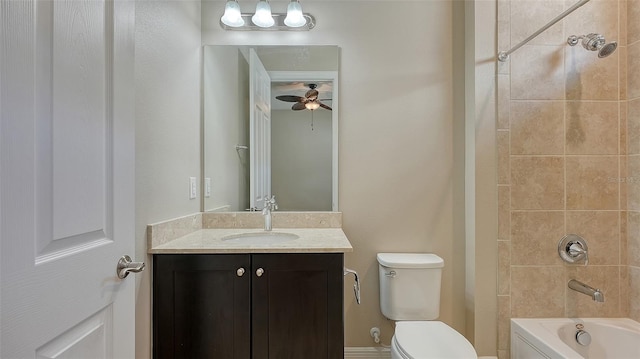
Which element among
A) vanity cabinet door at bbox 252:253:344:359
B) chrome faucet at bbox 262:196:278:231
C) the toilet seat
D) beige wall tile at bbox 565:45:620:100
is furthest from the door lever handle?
beige wall tile at bbox 565:45:620:100

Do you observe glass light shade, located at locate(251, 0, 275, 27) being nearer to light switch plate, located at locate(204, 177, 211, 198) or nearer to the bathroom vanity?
light switch plate, located at locate(204, 177, 211, 198)

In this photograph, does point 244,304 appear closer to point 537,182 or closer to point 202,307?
point 202,307

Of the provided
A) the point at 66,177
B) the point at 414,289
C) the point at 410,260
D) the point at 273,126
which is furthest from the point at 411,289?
the point at 66,177

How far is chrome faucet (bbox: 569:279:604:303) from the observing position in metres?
1.47

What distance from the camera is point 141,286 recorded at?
1268mm

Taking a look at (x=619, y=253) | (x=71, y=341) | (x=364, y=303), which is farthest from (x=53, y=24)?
(x=619, y=253)

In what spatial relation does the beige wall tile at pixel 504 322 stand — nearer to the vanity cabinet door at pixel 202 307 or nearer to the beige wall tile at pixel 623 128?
the beige wall tile at pixel 623 128

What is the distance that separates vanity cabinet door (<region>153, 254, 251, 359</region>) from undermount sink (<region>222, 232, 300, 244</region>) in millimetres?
365

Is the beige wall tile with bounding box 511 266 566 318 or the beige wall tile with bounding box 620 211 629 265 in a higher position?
the beige wall tile with bounding box 620 211 629 265

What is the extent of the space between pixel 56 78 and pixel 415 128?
5.74ft

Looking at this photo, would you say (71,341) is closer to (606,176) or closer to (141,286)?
(141,286)

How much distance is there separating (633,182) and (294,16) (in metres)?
2.19

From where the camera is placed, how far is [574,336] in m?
1.60

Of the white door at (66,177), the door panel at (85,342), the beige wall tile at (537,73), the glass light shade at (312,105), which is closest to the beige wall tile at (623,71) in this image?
the beige wall tile at (537,73)
